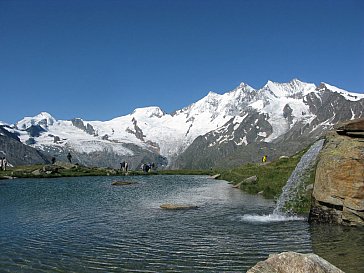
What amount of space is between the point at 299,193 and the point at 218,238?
18.8m

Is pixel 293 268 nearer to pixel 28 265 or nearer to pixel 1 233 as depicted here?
pixel 28 265

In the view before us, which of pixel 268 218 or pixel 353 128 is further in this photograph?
pixel 268 218

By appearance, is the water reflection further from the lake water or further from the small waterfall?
the small waterfall

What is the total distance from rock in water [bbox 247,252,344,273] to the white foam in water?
64.5 ft

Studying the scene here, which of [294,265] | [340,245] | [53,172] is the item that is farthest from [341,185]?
[53,172]

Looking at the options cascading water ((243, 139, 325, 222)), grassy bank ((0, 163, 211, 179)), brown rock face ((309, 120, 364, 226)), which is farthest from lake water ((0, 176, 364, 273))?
grassy bank ((0, 163, 211, 179))

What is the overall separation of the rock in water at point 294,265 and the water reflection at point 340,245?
16.6 ft

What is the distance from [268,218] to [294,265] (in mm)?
21987

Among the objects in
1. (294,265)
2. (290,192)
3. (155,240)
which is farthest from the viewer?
(290,192)

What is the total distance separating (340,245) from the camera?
26109 millimetres

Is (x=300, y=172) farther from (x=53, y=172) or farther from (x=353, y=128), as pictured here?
(x=53, y=172)

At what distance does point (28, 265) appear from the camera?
22.8 meters

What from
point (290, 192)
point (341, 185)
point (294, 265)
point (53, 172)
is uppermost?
point (341, 185)

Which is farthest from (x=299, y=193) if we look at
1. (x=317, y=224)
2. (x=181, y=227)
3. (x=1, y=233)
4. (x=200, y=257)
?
(x=1, y=233)
